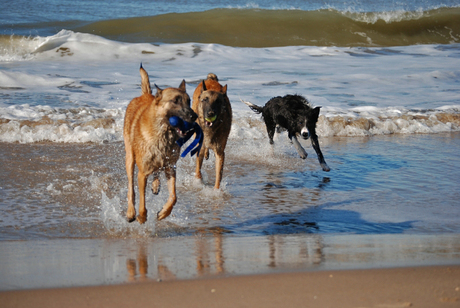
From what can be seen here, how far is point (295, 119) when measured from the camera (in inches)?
368

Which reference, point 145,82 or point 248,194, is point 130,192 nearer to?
point 145,82

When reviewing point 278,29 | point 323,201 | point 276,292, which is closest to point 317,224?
point 323,201

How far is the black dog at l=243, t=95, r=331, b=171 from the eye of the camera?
8984 millimetres

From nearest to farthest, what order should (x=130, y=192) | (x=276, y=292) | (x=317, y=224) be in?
(x=276, y=292), (x=130, y=192), (x=317, y=224)

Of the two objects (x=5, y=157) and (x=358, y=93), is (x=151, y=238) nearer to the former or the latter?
(x=5, y=157)

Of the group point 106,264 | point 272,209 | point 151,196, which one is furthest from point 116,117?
point 106,264

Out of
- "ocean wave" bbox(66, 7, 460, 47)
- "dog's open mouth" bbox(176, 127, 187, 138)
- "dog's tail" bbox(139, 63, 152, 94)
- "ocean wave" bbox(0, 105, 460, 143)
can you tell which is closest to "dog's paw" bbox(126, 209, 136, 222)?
"dog's open mouth" bbox(176, 127, 187, 138)

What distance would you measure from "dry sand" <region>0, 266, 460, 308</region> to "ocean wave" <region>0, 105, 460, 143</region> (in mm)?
7135

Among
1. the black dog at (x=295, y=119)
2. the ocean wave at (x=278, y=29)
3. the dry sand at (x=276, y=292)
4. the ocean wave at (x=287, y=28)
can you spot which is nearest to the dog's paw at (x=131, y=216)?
the dry sand at (x=276, y=292)

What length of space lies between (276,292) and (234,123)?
8.55m

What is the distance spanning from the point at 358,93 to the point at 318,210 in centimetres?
995

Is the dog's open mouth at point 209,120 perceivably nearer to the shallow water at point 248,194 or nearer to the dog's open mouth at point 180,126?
the shallow water at point 248,194

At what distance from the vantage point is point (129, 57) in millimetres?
20219

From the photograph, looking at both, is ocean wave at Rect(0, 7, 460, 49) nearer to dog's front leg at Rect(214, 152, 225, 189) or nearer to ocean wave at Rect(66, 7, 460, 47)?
ocean wave at Rect(66, 7, 460, 47)
